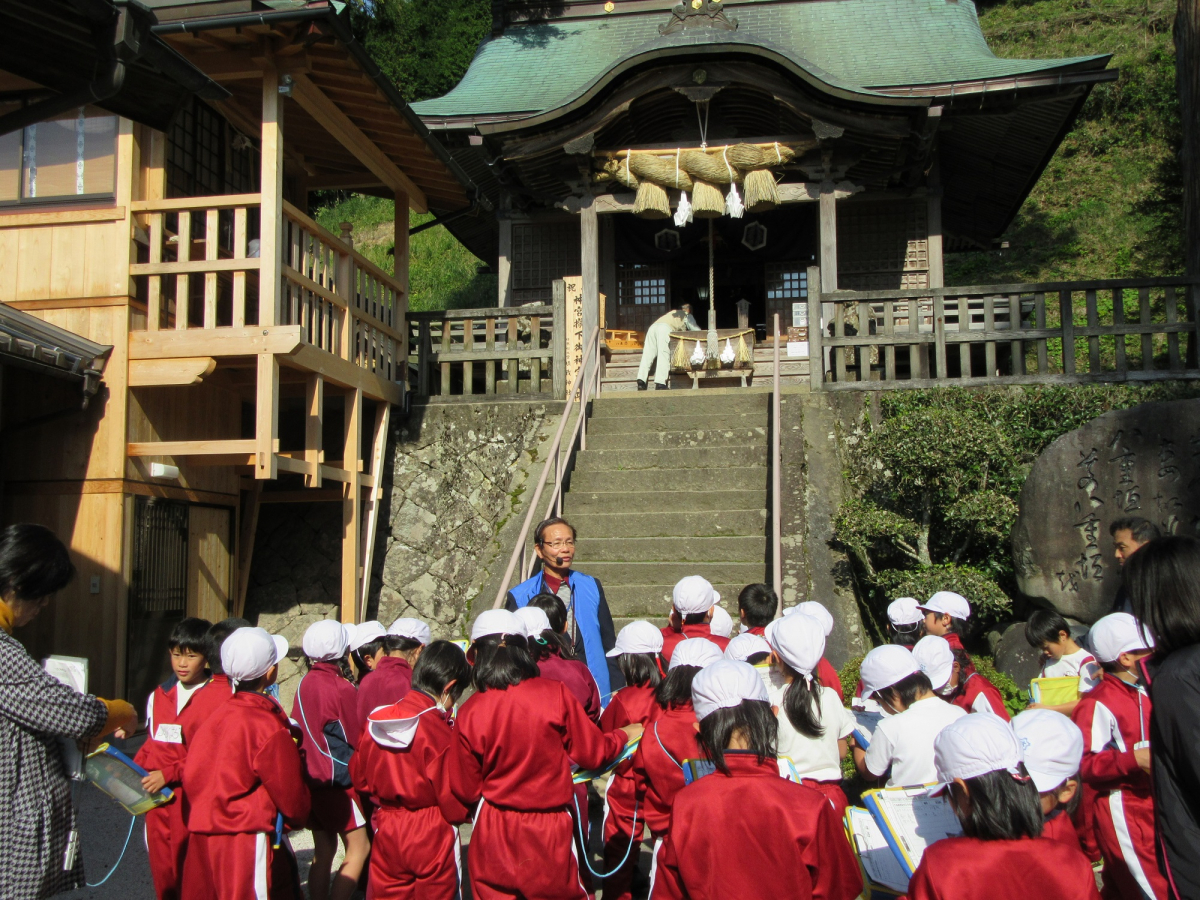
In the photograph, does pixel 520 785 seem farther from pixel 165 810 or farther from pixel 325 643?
pixel 165 810

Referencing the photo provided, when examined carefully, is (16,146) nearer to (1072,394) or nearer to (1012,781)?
(1012,781)

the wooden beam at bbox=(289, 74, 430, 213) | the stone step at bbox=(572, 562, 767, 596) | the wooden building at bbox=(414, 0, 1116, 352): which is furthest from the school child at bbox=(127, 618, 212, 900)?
the wooden building at bbox=(414, 0, 1116, 352)

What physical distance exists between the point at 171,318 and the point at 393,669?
538cm

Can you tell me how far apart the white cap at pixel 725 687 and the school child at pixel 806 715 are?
0.77 metres

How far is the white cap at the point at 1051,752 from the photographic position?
2879 mm

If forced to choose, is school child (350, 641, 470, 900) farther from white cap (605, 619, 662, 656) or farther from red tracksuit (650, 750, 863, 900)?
red tracksuit (650, 750, 863, 900)

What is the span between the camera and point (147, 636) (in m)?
8.06

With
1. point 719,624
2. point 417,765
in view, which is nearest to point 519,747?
point 417,765

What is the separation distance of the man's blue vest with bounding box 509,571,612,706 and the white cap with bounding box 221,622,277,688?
1767mm

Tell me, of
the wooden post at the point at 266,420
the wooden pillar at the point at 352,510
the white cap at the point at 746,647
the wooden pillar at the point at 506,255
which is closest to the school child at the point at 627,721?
the white cap at the point at 746,647

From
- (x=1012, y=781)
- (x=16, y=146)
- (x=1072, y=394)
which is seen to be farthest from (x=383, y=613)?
(x=1012, y=781)

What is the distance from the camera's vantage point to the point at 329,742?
4.55 meters

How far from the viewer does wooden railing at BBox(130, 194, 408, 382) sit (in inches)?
316

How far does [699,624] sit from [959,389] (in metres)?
5.83
